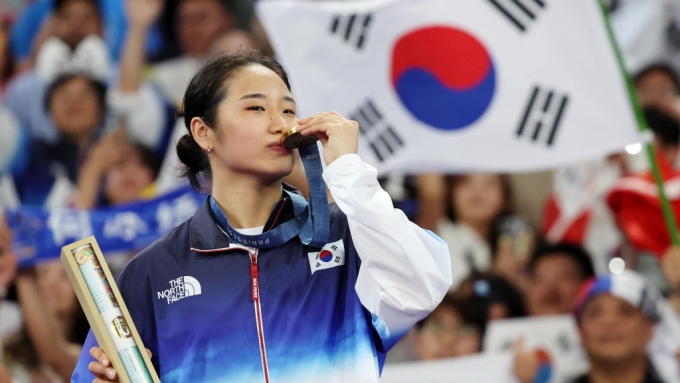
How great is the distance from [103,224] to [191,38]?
159 centimetres

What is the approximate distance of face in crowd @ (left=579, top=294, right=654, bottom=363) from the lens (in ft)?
15.5

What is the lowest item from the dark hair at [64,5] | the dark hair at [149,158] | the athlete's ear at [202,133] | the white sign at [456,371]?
the white sign at [456,371]

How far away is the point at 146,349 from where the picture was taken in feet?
6.86

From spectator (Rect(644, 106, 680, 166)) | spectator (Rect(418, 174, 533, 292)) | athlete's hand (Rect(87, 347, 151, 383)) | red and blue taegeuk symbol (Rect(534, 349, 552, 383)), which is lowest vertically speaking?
red and blue taegeuk symbol (Rect(534, 349, 552, 383))

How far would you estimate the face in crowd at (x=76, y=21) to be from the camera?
662 cm

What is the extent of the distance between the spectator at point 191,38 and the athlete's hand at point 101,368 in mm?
4519

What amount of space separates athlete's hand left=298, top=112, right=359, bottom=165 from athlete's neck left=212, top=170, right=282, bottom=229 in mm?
246

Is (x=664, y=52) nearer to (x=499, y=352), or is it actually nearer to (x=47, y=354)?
(x=499, y=352)

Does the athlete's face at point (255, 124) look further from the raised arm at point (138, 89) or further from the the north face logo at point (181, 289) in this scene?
the raised arm at point (138, 89)

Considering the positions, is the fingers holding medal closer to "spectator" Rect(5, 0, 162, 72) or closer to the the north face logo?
the the north face logo

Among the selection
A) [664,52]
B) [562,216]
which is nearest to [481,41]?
[562,216]

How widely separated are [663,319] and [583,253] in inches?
28.8

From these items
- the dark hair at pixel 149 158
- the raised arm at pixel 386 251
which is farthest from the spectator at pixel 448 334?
the raised arm at pixel 386 251

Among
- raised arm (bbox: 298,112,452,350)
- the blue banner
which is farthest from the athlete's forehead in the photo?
the blue banner
